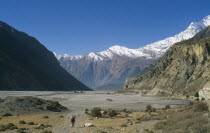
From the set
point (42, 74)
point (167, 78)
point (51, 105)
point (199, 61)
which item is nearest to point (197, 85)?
point (199, 61)

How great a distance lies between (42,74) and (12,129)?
590ft

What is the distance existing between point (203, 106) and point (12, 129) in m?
19.6

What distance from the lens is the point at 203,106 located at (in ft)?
86.0

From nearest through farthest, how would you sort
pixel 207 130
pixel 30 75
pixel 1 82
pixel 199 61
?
pixel 207 130 < pixel 199 61 < pixel 1 82 < pixel 30 75

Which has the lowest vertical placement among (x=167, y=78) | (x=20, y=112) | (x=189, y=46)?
(x=20, y=112)

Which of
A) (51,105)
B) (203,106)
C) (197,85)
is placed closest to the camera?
(203,106)

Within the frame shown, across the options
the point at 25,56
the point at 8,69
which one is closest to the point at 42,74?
the point at 25,56

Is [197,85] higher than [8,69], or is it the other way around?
[8,69]

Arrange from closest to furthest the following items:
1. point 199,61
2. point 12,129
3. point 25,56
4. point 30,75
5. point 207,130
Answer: point 207,130, point 12,129, point 199,61, point 30,75, point 25,56

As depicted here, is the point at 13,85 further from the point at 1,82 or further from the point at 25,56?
the point at 25,56

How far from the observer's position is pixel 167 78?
416 ft

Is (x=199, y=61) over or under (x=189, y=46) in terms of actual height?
under

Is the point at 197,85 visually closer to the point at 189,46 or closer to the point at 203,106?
the point at 189,46

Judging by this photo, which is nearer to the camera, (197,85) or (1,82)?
(197,85)
